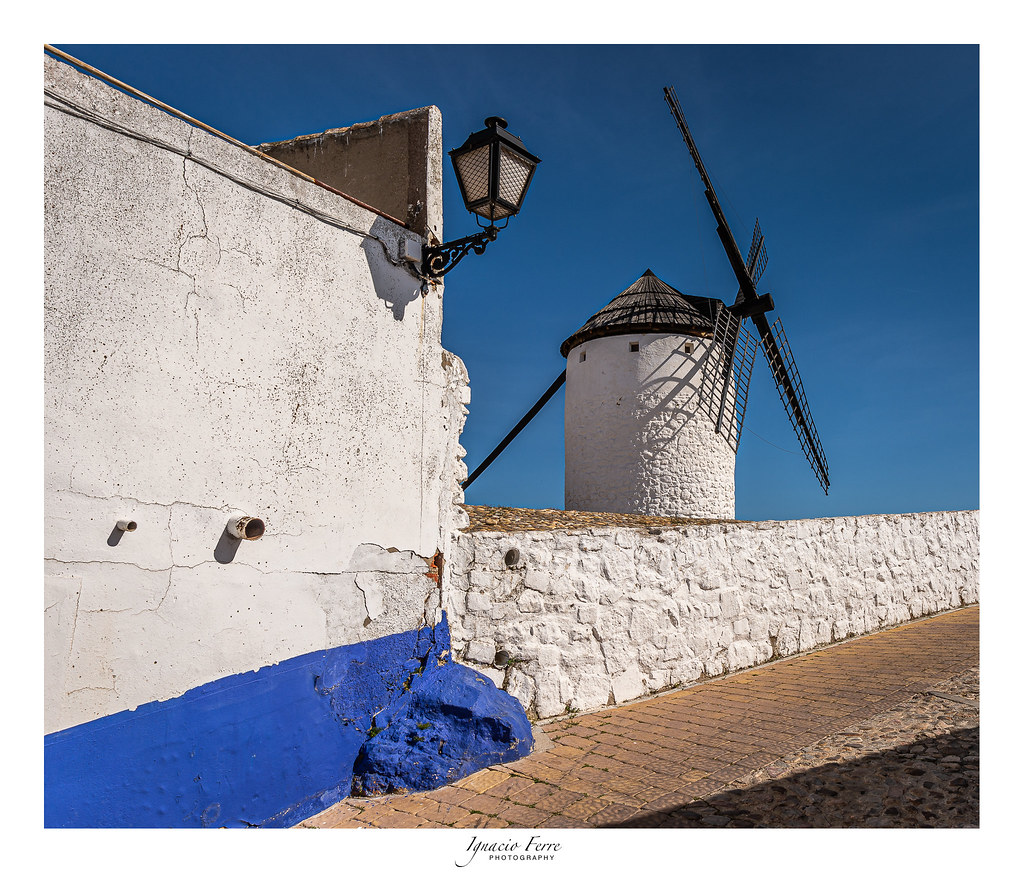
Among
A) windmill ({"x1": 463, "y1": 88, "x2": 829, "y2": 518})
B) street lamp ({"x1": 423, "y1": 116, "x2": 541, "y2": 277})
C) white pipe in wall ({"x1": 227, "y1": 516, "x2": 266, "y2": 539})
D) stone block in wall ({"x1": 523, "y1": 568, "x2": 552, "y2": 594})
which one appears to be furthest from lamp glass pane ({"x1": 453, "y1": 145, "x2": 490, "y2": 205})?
windmill ({"x1": 463, "y1": 88, "x2": 829, "y2": 518})

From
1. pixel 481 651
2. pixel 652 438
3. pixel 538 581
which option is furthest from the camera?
pixel 652 438

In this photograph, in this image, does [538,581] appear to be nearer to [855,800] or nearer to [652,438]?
[855,800]

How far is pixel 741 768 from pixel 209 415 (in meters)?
3.15

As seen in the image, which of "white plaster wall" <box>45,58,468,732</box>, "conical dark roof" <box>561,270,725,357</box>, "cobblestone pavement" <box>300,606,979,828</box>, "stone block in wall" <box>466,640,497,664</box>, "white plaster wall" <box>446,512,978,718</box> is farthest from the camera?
"conical dark roof" <box>561,270,725,357</box>

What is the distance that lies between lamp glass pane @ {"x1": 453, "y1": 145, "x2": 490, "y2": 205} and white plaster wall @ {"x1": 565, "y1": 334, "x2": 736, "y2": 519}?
8232 millimetres

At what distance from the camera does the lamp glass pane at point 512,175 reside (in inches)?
141

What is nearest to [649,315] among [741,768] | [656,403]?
A: [656,403]

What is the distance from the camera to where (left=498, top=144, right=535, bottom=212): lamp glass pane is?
11.8 ft

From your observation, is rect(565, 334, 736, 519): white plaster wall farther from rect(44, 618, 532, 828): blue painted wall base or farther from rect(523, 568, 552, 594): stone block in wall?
rect(44, 618, 532, 828): blue painted wall base

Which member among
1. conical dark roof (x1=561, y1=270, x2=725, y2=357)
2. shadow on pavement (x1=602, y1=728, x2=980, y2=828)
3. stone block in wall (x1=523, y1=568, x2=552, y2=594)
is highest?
conical dark roof (x1=561, y1=270, x2=725, y2=357)

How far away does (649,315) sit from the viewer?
11.9 m

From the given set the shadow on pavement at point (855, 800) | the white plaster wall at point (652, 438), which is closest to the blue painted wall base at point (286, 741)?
the shadow on pavement at point (855, 800)

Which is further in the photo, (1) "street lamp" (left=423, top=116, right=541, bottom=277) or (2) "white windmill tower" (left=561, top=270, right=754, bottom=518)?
(2) "white windmill tower" (left=561, top=270, right=754, bottom=518)

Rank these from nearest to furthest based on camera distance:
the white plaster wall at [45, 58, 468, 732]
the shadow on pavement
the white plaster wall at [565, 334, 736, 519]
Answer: the white plaster wall at [45, 58, 468, 732] → the shadow on pavement → the white plaster wall at [565, 334, 736, 519]
